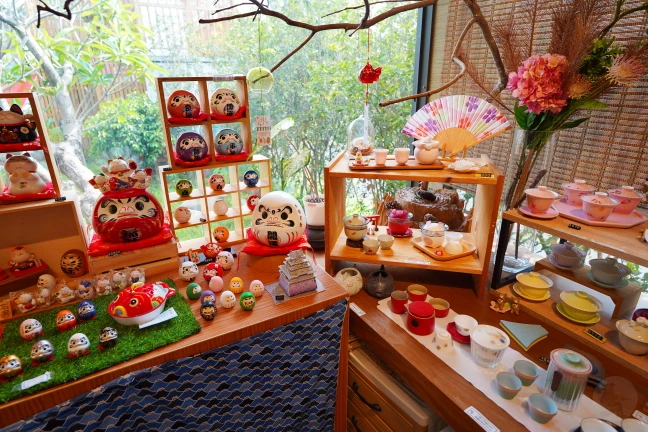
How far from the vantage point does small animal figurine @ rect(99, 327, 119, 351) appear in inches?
34.7

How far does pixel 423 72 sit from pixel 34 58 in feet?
5.48

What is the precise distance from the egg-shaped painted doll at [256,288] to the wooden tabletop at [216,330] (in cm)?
2

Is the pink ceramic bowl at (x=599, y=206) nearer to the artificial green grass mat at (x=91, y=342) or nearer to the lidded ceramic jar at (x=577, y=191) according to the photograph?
the lidded ceramic jar at (x=577, y=191)

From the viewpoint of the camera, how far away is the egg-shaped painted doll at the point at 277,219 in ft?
4.08

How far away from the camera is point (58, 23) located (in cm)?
145

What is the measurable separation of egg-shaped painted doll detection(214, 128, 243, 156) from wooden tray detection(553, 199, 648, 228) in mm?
1088

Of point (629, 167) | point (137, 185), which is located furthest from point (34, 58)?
point (629, 167)

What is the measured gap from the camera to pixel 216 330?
37.7 inches

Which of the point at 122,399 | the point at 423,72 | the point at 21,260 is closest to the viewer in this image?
the point at 122,399

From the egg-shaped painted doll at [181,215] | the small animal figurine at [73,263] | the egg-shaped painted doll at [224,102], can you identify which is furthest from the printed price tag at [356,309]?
the small animal figurine at [73,263]

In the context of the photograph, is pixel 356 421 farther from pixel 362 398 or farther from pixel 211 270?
pixel 211 270

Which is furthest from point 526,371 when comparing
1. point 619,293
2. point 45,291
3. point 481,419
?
point 45,291

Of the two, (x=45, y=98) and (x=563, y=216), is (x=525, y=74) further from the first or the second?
(x=45, y=98)

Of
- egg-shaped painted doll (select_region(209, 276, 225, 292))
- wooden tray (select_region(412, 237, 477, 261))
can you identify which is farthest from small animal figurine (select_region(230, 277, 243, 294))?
wooden tray (select_region(412, 237, 477, 261))
